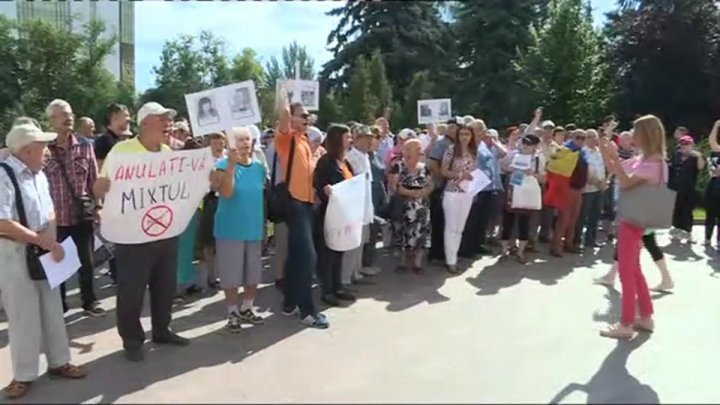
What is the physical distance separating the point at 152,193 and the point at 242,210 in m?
0.83

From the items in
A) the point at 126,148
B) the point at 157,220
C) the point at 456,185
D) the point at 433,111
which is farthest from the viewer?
the point at 433,111

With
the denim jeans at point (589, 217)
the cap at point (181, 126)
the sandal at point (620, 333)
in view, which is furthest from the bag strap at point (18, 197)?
the denim jeans at point (589, 217)

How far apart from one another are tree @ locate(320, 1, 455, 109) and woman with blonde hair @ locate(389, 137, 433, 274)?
2940cm

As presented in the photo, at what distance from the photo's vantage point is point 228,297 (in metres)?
6.17

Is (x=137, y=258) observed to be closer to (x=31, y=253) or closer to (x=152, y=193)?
(x=152, y=193)

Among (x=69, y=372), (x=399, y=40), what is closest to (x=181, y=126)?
(x=69, y=372)

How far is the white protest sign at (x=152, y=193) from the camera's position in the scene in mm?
5156

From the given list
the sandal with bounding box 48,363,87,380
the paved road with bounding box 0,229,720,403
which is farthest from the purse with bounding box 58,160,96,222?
the sandal with bounding box 48,363,87,380

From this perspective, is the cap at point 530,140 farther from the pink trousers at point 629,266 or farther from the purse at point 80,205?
the purse at point 80,205

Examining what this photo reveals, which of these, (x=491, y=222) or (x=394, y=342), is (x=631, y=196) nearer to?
(x=394, y=342)

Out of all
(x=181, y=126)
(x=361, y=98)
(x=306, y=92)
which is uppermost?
(x=361, y=98)

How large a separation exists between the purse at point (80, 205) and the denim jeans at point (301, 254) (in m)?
1.75

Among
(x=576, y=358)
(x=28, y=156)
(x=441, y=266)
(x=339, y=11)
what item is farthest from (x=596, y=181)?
(x=339, y=11)

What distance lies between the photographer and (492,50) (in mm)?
35531
